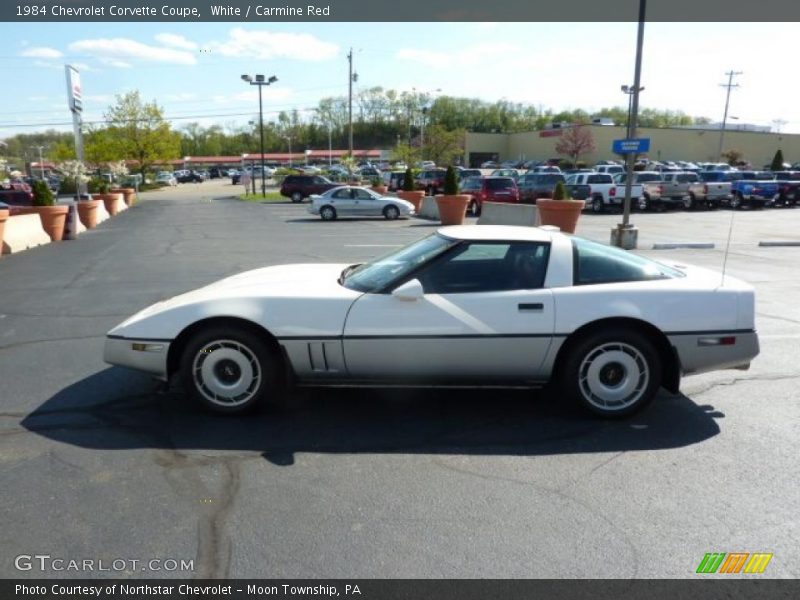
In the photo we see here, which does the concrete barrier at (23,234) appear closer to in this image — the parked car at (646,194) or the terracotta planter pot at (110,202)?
the terracotta planter pot at (110,202)

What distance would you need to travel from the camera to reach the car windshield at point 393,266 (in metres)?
4.32

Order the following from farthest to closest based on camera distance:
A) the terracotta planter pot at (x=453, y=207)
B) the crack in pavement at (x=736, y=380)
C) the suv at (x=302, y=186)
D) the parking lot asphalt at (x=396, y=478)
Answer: the suv at (x=302, y=186), the terracotta planter pot at (x=453, y=207), the crack in pavement at (x=736, y=380), the parking lot asphalt at (x=396, y=478)

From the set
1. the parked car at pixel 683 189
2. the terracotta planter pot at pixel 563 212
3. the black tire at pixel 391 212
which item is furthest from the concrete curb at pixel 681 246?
the parked car at pixel 683 189

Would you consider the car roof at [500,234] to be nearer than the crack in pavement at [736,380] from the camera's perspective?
Yes

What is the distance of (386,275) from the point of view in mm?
4410

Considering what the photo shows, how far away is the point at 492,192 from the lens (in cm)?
2616

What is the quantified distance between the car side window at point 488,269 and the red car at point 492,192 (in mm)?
21935

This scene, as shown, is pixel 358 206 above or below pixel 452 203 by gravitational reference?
below

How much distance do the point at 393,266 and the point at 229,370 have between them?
1.43 m

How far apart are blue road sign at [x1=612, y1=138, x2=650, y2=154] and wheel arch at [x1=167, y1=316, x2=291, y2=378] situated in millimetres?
10738

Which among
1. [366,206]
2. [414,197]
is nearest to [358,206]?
[366,206]

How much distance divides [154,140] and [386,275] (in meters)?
64.2

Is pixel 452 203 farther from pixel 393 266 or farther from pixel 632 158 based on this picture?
pixel 393 266

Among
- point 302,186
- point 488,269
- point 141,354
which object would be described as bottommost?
point 302,186
